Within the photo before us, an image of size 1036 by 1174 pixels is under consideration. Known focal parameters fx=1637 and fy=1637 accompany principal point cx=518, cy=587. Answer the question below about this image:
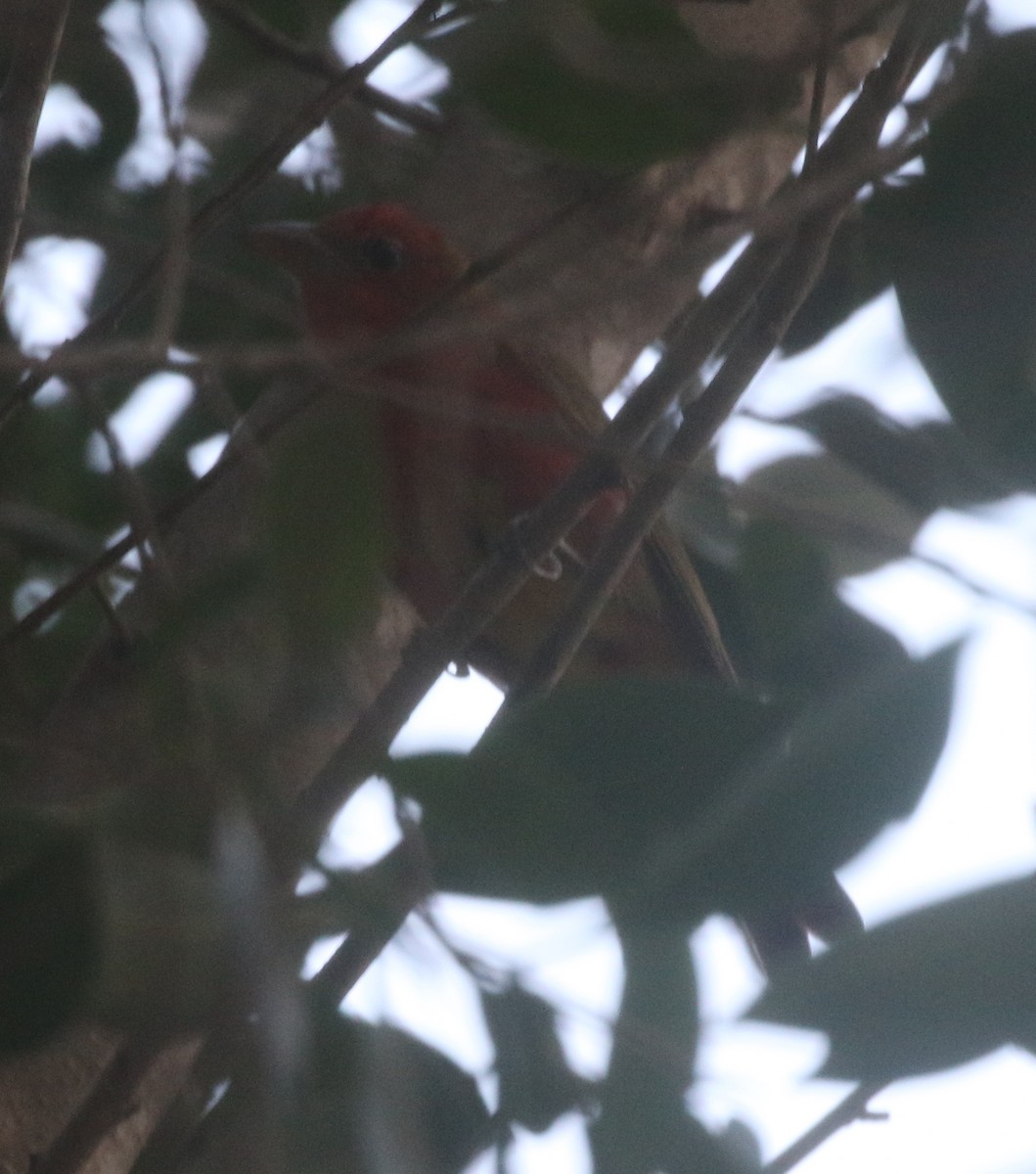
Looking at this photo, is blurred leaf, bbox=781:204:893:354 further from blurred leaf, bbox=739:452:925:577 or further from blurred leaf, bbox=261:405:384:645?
blurred leaf, bbox=261:405:384:645

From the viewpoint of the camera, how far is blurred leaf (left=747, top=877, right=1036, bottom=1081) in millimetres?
1545

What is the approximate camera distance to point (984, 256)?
7.06 ft

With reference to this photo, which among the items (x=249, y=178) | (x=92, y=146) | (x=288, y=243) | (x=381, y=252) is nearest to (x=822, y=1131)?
(x=249, y=178)

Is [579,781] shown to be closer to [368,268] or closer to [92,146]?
[92,146]

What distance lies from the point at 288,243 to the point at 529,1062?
2.70m

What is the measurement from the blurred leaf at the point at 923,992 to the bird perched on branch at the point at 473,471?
983 millimetres

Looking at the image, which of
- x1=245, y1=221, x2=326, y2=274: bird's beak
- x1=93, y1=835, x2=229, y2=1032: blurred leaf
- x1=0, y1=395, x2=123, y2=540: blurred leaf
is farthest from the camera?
x1=245, y1=221, x2=326, y2=274: bird's beak

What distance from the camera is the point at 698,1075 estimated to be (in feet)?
5.22

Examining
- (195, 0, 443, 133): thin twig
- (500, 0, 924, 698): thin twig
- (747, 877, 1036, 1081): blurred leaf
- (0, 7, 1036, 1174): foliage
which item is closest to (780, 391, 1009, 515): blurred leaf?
(0, 7, 1036, 1174): foliage

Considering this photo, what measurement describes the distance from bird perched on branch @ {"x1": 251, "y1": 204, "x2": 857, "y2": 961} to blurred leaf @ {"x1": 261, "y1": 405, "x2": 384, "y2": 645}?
3.49 feet

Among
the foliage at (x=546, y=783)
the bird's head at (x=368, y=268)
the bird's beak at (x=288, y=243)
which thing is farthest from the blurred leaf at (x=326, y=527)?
the bird's head at (x=368, y=268)

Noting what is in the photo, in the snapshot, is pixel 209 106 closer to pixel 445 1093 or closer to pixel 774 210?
pixel 774 210

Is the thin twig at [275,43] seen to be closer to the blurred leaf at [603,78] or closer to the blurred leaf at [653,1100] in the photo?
the blurred leaf at [603,78]

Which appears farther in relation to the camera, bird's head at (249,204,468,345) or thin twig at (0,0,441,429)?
bird's head at (249,204,468,345)
